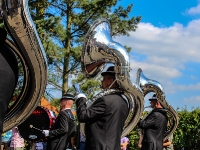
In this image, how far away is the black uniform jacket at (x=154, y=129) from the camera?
7875mm

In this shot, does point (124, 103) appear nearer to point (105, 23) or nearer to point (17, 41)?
point (105, 23)

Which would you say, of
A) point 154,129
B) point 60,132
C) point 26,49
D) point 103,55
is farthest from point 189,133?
point 26,49

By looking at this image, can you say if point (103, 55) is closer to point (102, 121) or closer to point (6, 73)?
point (102, 121)

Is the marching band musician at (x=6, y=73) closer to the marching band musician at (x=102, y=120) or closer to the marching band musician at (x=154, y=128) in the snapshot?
the marching band musician at (x=102, y=120)

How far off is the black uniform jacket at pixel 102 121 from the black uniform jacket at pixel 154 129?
3.42 metres

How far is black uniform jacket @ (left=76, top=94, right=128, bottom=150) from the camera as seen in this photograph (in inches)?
172

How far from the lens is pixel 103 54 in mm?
4570

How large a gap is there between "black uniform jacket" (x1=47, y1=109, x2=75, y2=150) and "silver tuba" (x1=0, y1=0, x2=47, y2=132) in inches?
199

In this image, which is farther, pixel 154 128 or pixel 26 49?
pixel 154 128

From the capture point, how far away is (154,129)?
793 centimetres

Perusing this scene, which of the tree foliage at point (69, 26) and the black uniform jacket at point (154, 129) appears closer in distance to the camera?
the black uniform jacket at point (154, 129)

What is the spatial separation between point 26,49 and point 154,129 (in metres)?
6.49

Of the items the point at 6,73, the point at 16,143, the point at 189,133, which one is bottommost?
the point at 6,73

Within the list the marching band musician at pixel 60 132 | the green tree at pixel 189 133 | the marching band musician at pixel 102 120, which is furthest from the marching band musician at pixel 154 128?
the green tree at pixel 189 133
